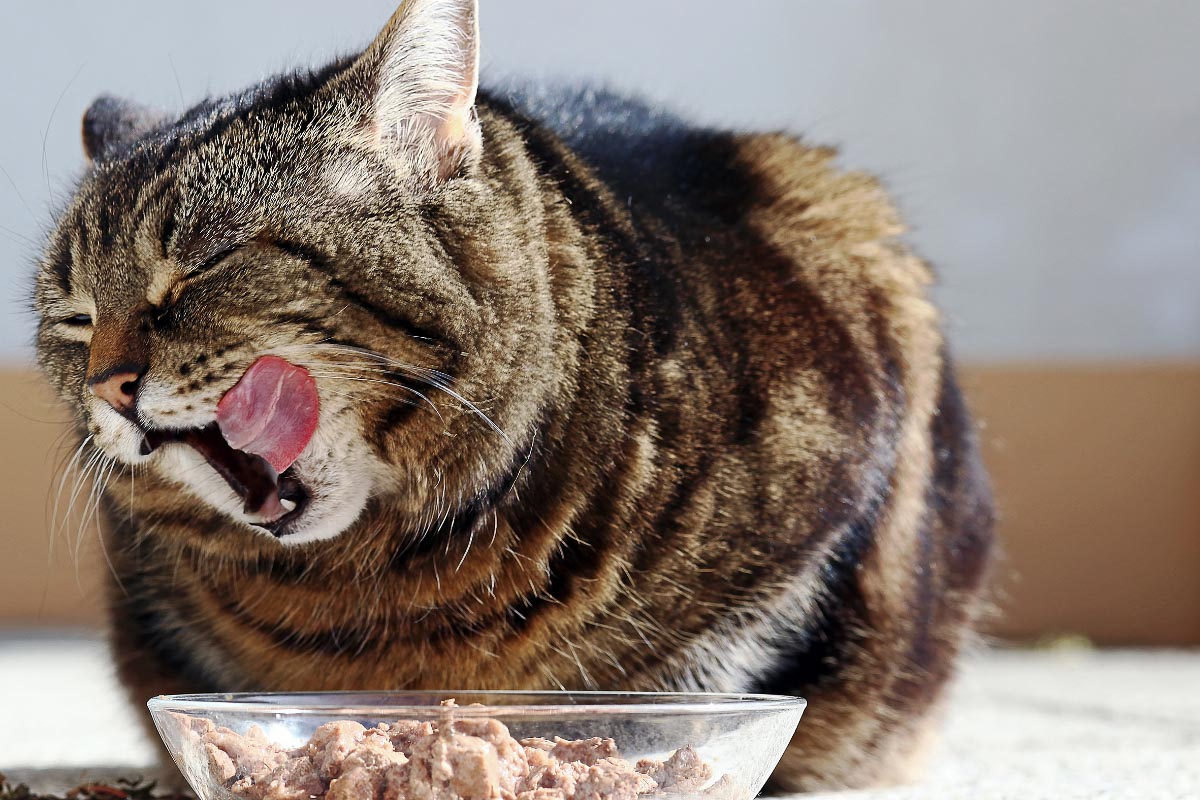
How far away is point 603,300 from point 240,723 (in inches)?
15.9

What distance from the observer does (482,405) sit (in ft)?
2.89

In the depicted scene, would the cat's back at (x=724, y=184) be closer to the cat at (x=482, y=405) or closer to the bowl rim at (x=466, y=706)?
the cat at (x=482, y=405)

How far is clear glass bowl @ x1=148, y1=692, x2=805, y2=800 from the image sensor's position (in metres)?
0.68

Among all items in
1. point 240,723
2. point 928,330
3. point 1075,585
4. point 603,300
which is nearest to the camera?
point 240,723

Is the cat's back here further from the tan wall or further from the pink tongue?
the tan wall

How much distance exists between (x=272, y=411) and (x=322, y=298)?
0.08m

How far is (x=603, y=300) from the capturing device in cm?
96

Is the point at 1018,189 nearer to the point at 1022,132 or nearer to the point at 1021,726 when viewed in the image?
the point at 1022,132

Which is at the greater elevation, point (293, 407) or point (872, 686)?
point (293, 407)

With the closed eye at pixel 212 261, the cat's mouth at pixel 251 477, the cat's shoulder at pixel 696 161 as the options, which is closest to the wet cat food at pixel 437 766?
the cat's mouth at pixel 251 477

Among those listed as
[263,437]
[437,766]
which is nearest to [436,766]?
[437,766]

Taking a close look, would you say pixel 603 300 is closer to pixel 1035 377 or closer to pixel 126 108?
pixel 126 108

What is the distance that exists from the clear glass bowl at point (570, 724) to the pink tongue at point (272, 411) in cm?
16

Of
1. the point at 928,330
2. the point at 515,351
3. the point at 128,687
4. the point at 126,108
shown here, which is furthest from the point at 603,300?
the point at 128,687
